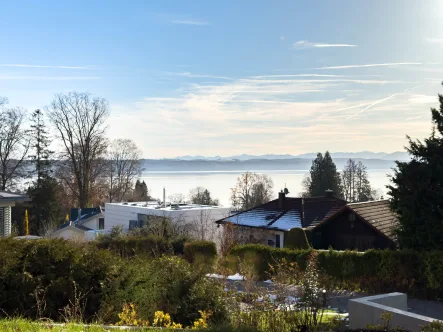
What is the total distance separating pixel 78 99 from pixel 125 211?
483 inches

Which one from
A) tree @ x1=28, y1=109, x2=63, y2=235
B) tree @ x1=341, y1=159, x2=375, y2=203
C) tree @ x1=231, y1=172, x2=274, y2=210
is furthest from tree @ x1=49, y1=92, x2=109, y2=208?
tree @ x1=341, y1=159, x2=375, y2=203

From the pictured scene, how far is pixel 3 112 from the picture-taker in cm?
3378

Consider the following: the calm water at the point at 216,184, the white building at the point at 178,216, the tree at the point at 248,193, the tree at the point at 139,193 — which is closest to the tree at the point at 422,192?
the white building at the point at 178,216

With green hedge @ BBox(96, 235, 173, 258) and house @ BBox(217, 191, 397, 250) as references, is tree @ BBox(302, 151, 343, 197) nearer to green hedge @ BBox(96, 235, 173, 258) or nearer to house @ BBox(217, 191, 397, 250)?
house @ BBox(217, 191, 397, 250)

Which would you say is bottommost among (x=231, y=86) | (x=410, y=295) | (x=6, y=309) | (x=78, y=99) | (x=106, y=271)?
(x=410, y=295)

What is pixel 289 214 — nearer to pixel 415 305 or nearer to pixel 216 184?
pixel 415 305

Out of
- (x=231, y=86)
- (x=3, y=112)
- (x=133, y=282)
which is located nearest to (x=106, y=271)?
(x=133, y=282)

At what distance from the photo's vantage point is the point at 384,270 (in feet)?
43.2

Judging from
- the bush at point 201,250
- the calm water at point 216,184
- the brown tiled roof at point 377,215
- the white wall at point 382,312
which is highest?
the calm water at point 216,184

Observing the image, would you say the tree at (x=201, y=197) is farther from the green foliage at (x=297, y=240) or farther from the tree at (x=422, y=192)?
the tree at (x=422, y=192)

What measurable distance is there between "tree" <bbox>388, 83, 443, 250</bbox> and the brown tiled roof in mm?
6635

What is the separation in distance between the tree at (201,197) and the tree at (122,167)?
8403 millimetres

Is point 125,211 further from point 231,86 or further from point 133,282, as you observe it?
point 133,282

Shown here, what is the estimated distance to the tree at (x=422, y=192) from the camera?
13.3 meters
